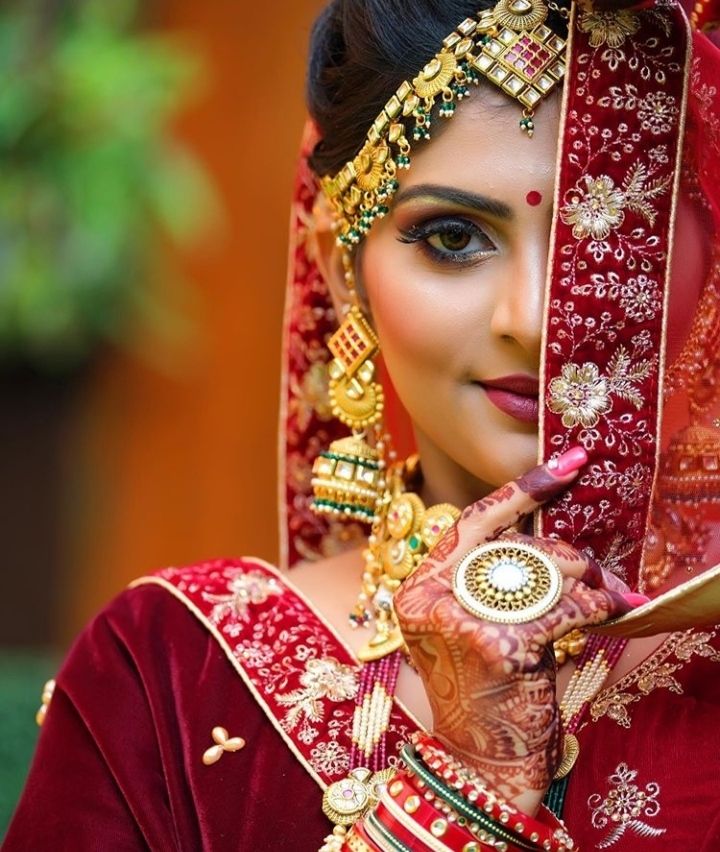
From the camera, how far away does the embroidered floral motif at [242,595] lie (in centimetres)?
198

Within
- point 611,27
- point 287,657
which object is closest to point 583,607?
point 287,657

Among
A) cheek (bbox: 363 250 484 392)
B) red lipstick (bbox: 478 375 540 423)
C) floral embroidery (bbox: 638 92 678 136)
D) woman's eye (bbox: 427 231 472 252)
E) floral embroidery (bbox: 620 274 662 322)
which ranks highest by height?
floral embroidery (bbox: 638 92 678 136)

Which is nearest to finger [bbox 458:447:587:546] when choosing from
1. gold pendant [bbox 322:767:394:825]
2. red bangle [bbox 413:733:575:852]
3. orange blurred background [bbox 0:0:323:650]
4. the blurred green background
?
red bangle [bbox 413:733:575:852]

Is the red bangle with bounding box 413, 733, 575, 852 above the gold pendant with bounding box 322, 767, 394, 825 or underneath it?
above

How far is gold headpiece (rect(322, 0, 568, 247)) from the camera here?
1726mm

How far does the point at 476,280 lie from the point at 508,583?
38 cm

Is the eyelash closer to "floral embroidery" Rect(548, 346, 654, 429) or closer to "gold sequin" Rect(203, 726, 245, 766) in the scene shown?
"floral embroidery" Rect(548, 346, 654, 429)

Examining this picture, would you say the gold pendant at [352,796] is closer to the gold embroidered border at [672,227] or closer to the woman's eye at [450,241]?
the gold embroidered border at [672,227]

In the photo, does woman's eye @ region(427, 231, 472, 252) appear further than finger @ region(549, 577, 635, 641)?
Yes

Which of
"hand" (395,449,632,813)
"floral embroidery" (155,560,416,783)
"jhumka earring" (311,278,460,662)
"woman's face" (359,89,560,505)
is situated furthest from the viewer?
"jhumka earring" (311,278,460,662)

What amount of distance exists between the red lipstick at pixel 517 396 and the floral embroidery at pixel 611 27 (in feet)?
1.21

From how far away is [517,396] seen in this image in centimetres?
174

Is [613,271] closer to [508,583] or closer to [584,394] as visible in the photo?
[584,394]

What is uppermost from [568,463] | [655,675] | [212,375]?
[568,463]
